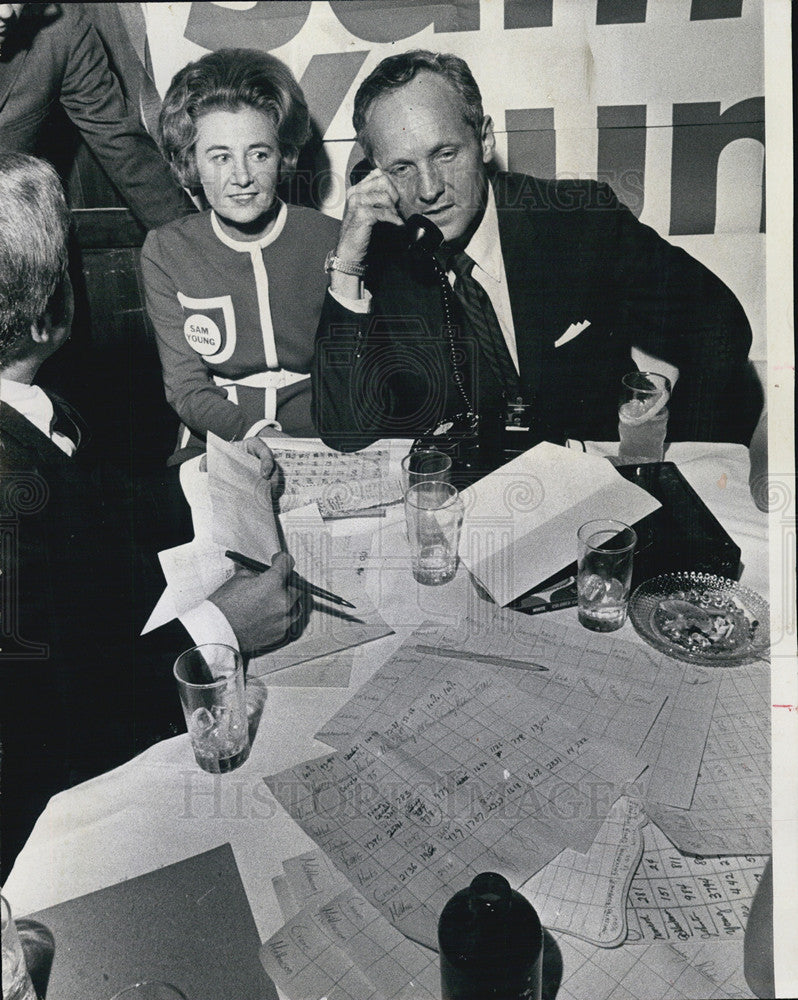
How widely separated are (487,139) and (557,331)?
28cm

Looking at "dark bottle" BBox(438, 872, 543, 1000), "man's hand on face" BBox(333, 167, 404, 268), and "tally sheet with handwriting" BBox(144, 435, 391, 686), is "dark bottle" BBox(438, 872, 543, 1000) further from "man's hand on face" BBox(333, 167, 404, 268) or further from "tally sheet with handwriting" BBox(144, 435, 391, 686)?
"man's hand on face" BBox(333, 167, 404, 268)

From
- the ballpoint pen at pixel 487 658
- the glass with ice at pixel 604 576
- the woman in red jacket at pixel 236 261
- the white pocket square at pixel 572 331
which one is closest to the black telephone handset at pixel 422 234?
the woman in red jacket at pixel 236 261

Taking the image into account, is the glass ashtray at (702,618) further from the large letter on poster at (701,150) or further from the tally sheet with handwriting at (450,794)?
the large letter on poster at (701,150)

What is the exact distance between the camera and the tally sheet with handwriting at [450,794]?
0.73 m

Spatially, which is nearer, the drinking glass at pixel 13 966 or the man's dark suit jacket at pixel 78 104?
the drinking glass at pixel 13 966

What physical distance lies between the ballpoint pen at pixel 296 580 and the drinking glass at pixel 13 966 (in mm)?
455

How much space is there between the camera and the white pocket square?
1.20m

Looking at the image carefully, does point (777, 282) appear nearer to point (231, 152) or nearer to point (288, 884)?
point (231, 152)

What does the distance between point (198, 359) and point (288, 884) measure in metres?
0.73

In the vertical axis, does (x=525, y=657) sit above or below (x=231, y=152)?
below

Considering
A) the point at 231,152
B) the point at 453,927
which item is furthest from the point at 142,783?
the point at 231,152

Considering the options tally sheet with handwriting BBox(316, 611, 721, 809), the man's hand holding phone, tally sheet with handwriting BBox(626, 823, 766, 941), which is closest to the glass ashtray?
tally sheet with handwriting BBox(316, 611, 721, 809)

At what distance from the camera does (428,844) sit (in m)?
0.75

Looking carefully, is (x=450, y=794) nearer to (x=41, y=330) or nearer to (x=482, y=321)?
(x=482, y=321)
